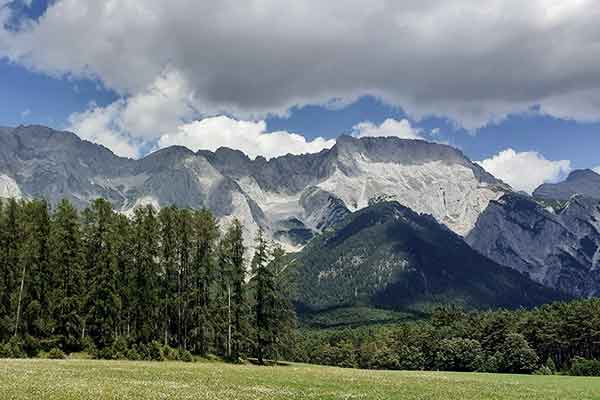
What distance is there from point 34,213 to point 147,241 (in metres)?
14.9

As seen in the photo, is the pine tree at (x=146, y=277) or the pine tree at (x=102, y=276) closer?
the pine tree at (x=102, y=276)

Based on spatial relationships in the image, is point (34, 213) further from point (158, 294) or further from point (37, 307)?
point (158, 294)

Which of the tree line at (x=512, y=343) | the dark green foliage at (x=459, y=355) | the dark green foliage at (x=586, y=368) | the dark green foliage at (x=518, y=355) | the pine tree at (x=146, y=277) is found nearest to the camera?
the pine tree at (x=146, y=277)

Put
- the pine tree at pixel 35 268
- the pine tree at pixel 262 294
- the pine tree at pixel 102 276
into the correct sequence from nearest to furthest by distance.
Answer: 1. the pine tree at pixel 35 268
2. the pine tree at pixel 102 276
3. the pine tree at pixel 262 294

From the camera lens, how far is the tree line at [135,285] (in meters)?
69.1

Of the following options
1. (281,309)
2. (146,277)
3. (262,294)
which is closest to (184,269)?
(146,277)

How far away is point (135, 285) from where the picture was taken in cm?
7775

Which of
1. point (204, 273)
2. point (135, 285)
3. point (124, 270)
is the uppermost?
point (124, 270)

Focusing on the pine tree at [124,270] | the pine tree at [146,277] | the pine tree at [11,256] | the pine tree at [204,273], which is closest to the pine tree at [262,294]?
the pine tree at [204,273]

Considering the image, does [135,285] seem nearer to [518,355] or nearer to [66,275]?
[66,275]

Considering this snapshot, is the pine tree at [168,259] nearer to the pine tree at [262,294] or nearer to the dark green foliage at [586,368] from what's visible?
the pine tree at [262,294]

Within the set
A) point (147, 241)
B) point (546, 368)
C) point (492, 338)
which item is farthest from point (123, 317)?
point (492, 338)

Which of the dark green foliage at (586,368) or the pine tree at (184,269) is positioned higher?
the pine tree at (184,269)

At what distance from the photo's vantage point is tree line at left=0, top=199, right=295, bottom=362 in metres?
69.1
